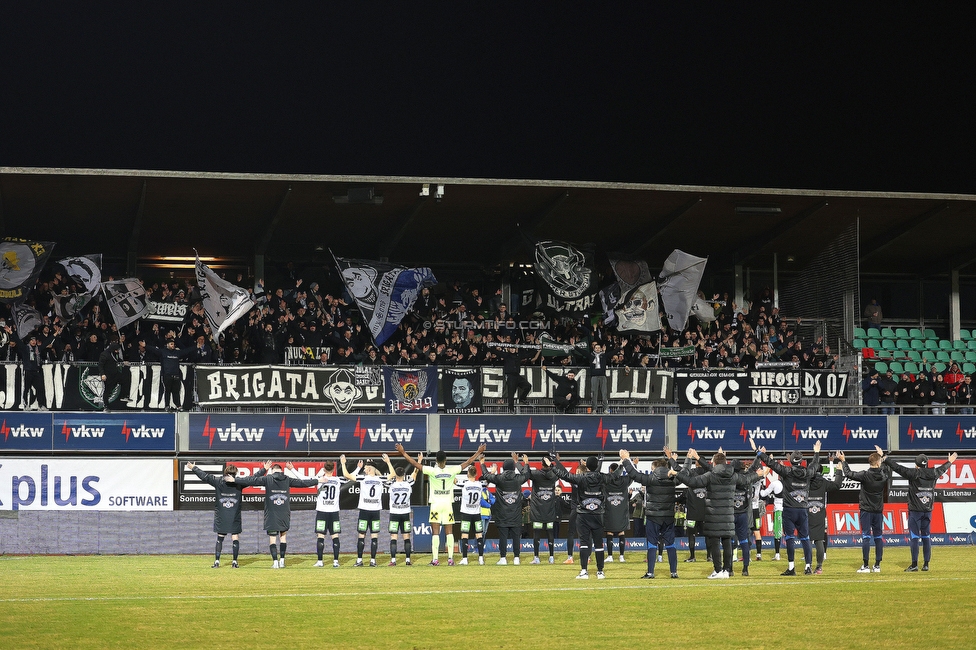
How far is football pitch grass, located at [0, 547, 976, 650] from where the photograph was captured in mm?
12648

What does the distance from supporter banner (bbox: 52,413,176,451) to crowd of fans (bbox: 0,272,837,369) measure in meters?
1.82

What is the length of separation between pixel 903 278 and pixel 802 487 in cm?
2301

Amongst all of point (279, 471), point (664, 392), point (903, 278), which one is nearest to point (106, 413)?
point (279, 471)

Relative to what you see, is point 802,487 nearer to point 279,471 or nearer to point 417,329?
point 279,471

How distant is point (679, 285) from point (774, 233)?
4175 mm

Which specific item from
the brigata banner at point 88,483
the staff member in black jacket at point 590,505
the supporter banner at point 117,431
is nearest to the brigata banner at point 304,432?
the supporter banner at point 117,431

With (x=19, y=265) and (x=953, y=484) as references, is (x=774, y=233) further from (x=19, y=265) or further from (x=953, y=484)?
(x=19, y=265)

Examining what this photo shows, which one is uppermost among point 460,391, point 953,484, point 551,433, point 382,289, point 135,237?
point 135,237

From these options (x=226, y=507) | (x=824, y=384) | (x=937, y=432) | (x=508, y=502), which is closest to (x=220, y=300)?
(x=226, y=507)

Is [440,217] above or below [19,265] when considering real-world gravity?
above

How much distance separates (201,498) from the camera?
25.6m

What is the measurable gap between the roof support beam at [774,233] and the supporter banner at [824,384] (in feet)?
16.3

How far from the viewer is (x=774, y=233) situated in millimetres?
34219

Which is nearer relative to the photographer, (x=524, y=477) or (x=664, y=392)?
(x=524, y=477)
